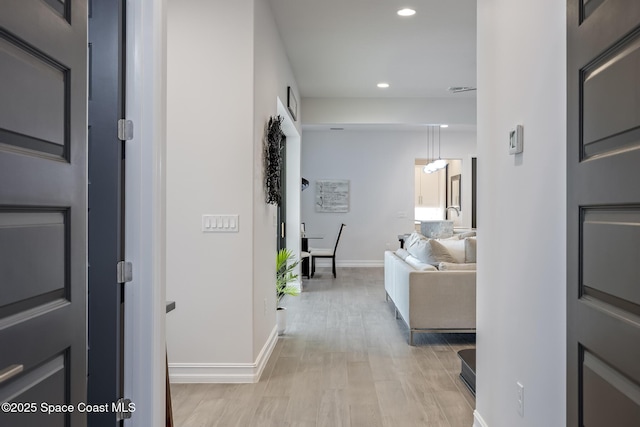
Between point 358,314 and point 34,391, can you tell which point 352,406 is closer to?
point 34,391

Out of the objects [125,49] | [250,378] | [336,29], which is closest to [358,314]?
[250,378]

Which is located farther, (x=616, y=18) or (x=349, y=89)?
(x=349, y=89)

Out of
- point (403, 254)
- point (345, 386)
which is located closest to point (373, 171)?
point (403, 254)

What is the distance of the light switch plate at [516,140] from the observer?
212 centimetres

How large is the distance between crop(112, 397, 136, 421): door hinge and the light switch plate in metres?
1.89

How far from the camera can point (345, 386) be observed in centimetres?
360

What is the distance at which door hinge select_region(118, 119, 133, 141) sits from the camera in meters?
2.14

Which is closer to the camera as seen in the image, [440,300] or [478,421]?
[478,421]

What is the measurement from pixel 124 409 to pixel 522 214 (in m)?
1.81

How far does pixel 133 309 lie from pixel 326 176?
8663 mm

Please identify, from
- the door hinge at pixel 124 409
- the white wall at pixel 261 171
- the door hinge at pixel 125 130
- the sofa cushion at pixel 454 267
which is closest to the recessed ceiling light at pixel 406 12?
the white wall at pixel 261 171

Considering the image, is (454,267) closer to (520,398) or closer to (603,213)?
(520,398)

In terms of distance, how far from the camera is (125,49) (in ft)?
7.08

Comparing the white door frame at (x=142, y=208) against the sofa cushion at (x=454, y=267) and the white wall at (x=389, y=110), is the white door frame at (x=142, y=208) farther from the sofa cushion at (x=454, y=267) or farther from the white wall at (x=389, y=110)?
the white wall at (x=389, y=110)
